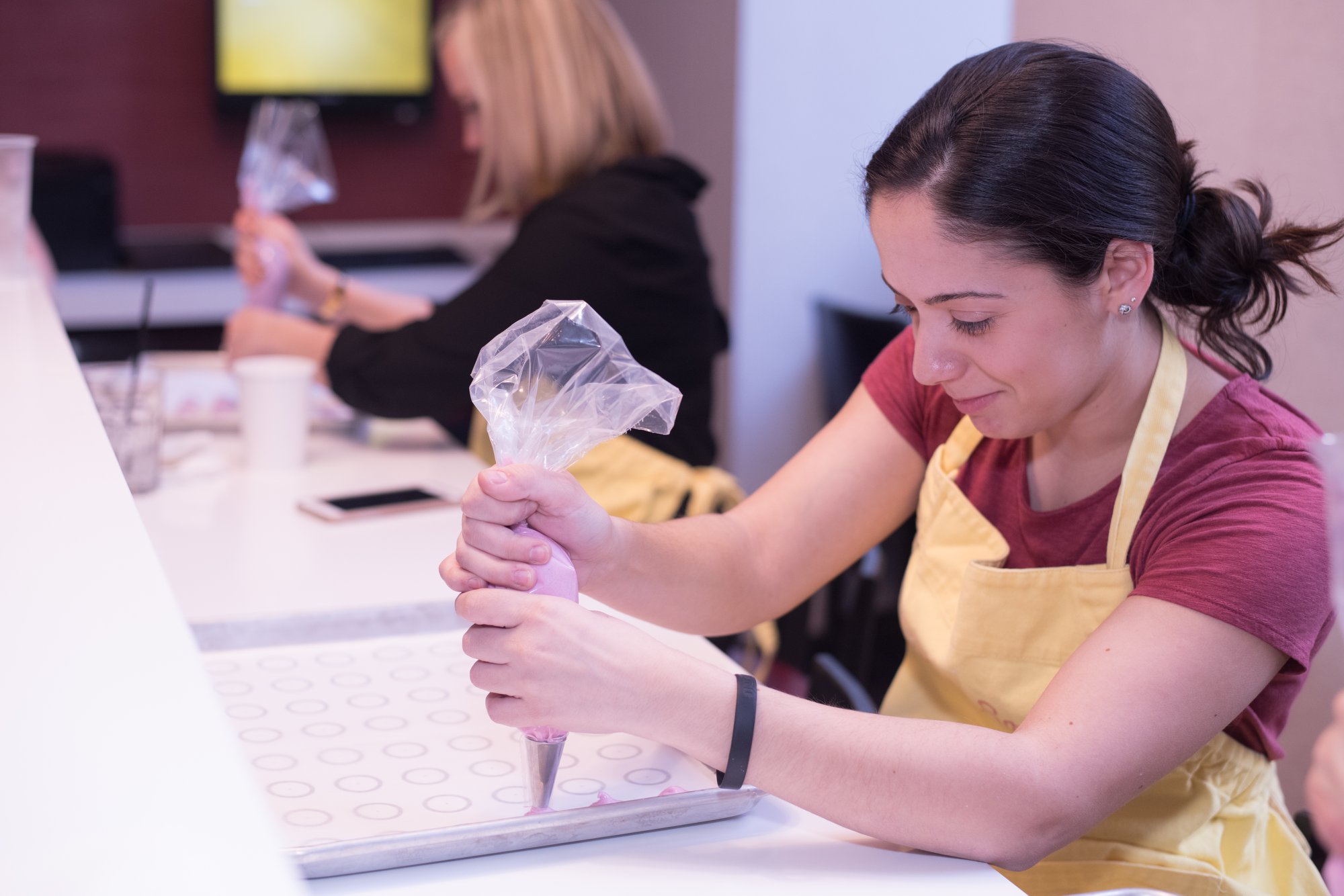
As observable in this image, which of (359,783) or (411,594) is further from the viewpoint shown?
(411,594)

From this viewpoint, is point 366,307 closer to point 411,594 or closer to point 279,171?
point 279,171

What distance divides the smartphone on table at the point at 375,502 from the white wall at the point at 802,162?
1.51 meters

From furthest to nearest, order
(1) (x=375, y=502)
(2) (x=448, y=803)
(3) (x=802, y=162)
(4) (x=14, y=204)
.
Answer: (3) (x=802, y=162)
(4) (x=14, y=204)
(1) (x=375, y=502)
(2) (x=448, y=803)

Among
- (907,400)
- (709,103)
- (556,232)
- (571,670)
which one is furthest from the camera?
(709,103)

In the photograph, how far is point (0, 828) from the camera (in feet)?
1.71

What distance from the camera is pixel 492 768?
1047mm

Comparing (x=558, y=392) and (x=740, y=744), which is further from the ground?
(x=558, y=392)

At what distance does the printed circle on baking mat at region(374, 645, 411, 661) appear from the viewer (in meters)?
1.28

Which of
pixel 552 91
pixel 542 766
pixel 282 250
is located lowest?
pixel 542 766

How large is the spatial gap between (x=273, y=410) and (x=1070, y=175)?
1255 millimetres

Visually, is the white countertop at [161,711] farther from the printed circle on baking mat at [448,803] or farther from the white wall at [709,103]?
the white wall at [709,103]

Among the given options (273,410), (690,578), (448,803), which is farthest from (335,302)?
(448,803)

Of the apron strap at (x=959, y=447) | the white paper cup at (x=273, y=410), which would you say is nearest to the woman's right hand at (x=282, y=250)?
the white paper cup at (x=273, y=410)

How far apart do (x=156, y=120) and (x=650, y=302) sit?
255cm
